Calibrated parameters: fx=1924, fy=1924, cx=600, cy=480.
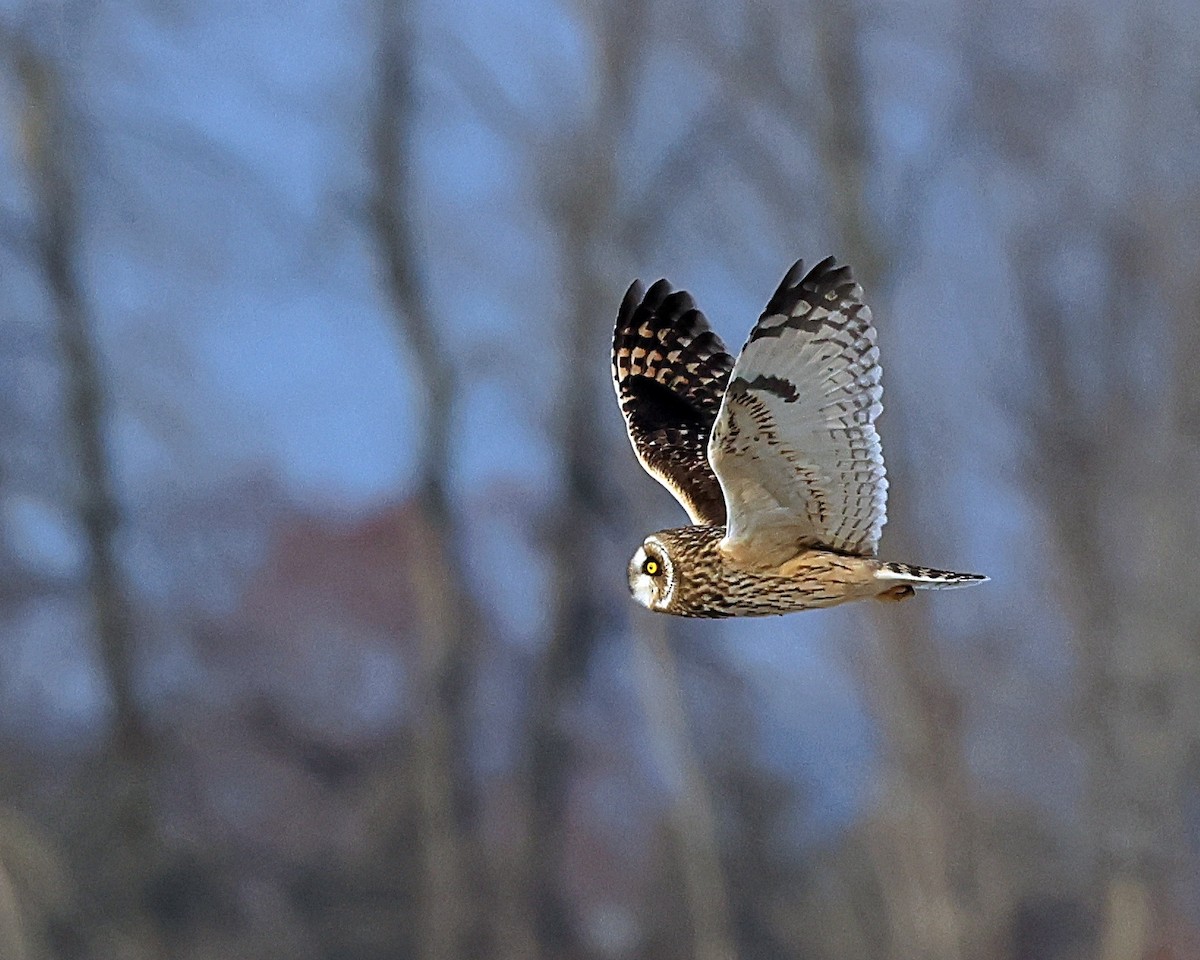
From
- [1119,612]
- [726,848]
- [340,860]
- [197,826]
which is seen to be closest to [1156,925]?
[1119,612]

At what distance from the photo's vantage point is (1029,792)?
11078mm

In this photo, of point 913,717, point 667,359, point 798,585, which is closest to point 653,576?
point 798,585

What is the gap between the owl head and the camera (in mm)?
2641

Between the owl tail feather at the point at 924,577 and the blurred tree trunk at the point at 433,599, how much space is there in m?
8.67

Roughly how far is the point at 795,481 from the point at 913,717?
24.8ft

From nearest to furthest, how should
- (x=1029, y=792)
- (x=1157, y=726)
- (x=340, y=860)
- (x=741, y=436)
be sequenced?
(x=741, y=436), (x=1157, y=726), (x=1029, y=792), (x=340, y=860)

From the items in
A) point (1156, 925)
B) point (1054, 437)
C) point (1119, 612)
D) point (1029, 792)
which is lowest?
point (1156, 925)

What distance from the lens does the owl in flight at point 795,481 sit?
2.45 meters

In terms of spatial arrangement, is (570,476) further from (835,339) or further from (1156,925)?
(835,339)

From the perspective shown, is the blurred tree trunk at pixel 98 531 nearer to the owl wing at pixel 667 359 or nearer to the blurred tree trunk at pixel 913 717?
the blurred tree trunk at pixel 913 717

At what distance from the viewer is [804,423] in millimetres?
2488

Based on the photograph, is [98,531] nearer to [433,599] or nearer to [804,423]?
[433,599]

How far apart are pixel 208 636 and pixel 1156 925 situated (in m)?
6.03

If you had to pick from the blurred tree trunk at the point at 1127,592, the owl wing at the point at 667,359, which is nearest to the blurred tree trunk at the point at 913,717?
the blurred tree trunk at the point at 1127,592
